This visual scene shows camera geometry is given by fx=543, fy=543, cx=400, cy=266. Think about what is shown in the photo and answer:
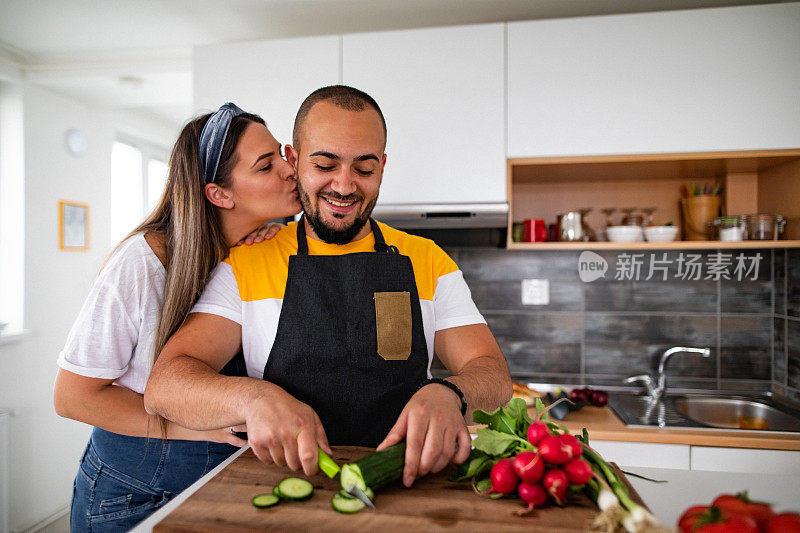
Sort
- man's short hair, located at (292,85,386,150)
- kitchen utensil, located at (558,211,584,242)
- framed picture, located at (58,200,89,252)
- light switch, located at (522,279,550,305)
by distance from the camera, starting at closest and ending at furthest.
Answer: man's short hair, located at (292,85,386,150) < kitchen utensil, located at (558,211,584,242) < light switch, located at (522,279,550,305) < framed picture, located at (58,200,89,252)

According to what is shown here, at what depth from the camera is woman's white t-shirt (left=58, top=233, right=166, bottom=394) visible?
48.9 inches

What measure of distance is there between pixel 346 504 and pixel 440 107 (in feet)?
6.07

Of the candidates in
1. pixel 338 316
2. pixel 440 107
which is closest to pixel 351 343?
pixel 338 316

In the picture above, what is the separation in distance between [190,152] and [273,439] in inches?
33.3

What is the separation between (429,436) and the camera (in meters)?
0.94

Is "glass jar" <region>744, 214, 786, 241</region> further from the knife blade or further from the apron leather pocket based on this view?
the knife blade

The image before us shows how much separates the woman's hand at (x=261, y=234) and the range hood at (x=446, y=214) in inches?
34.8

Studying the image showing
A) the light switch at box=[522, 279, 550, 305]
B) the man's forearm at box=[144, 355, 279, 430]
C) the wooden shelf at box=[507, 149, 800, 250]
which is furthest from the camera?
the light switch at box=[522, 279, 550, 305]

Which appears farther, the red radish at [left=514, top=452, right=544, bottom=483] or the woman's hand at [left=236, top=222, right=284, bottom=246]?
the woman's hand at [left=236, top=222, right=284, bottom=246]

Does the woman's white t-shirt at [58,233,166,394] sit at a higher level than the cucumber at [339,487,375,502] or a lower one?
higher

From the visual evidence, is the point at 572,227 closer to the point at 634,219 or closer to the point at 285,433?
the point at 634,219

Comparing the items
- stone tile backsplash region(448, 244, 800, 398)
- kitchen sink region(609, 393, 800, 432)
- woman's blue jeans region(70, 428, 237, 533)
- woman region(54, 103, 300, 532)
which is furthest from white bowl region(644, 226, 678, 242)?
woman's blue jeans region(70, 428, 237, 533)

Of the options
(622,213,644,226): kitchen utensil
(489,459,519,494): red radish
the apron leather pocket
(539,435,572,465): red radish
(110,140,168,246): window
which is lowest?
(489,459,519,494): red radish

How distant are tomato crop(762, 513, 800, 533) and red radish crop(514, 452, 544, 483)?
29 cm
